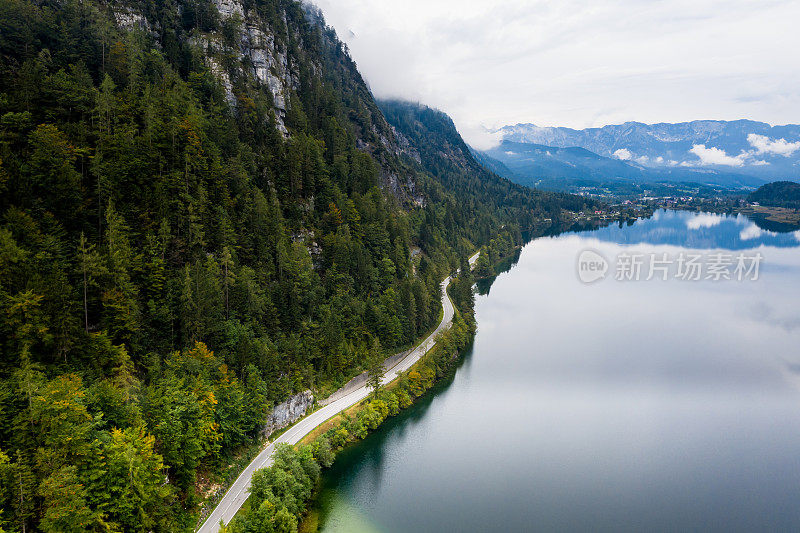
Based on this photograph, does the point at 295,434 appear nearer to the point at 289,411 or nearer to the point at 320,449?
the point at 289,411

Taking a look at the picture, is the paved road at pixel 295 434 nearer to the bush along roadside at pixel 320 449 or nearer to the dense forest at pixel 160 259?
the bush along roadside at pixel 320 449

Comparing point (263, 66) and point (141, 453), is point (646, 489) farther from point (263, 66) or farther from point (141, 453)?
point (263, 66)

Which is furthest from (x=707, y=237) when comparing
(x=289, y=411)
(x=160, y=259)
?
(x=160, y=259)

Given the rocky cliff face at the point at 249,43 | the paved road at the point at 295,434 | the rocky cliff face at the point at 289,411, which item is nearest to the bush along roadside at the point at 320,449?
the paved road at the point at 295,434

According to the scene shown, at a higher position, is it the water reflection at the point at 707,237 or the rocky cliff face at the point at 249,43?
the rocky cliff face at the point at 249,43

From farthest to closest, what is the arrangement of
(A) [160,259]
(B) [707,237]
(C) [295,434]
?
(B) [707,237]
(C) [295,434]
(A) [160,259]
